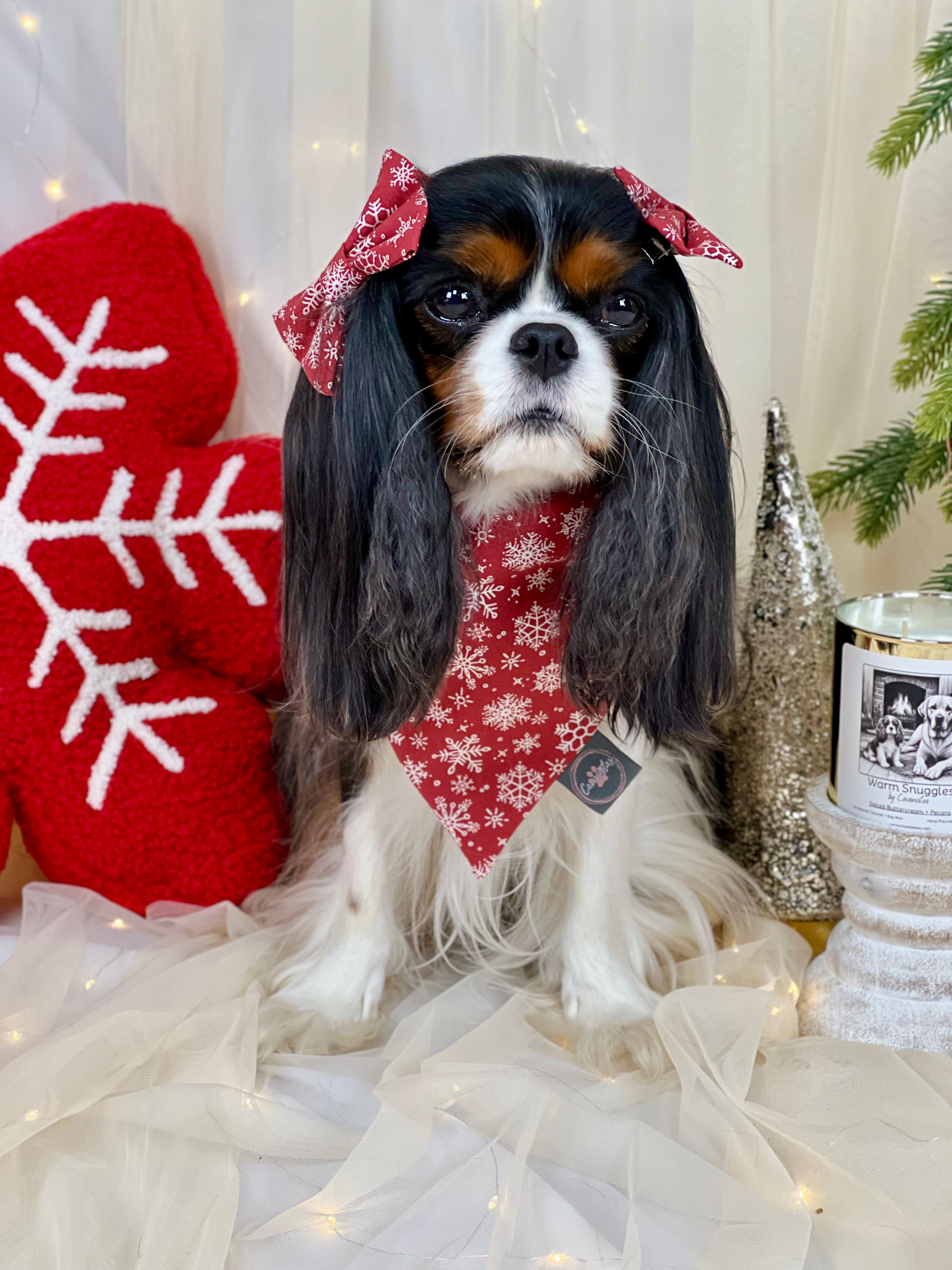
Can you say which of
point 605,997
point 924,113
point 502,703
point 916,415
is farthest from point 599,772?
point 924,113

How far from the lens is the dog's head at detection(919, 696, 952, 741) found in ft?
3.74

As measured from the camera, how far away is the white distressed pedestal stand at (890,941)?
46.6 inches

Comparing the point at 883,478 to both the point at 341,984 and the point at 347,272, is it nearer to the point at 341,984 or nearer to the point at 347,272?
the point at 347,272

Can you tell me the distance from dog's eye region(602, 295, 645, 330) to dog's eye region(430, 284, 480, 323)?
0.12 m

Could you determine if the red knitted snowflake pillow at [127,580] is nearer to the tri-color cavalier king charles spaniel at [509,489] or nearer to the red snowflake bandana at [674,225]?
the tri-color cavalier king charles spaniel at [509,489]

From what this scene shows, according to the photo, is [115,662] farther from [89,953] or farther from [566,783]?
[566,783]

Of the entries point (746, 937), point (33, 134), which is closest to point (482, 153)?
point (33, 134)

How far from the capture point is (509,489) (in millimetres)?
1116

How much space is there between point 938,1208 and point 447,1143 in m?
0.41

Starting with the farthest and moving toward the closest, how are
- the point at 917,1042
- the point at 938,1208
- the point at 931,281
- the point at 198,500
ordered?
the point at 931,281
the point at 198,500
the point at 917,1042
the point at 938,1208

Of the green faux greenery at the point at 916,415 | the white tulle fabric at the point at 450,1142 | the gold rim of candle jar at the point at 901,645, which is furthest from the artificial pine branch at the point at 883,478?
the white tulle fabric at the point at 450,1142

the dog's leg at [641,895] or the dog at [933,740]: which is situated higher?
the dog at [933,740]

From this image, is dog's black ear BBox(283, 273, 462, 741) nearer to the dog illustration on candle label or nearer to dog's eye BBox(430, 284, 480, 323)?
dog's eye BBox(430, 284, 480, 323)

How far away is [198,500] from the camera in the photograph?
4.85ft
